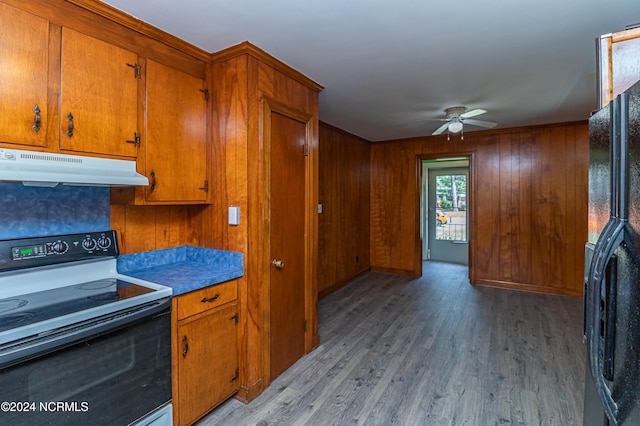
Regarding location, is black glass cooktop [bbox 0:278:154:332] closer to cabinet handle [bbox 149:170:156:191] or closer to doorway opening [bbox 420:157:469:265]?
cabinet handle [bbox 149:170:156:191]

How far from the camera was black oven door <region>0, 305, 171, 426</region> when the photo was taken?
1193 mm

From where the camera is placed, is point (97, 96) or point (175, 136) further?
point (175, 136)

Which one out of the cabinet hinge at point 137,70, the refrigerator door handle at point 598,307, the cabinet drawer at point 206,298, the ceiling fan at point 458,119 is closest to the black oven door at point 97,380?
the cabinet drawer at point 206,298

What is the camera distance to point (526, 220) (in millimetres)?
4719

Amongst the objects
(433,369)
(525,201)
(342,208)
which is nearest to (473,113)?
(525,201)

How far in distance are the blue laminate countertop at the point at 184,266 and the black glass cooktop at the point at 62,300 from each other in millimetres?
205

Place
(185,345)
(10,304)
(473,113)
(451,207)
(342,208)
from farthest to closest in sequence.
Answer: (451,207) → (342,208) → (473,113) → (185,345) → (10,304)

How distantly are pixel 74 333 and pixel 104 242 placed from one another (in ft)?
2.46

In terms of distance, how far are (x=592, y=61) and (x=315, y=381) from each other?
126 inches

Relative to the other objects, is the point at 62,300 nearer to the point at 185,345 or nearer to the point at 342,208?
the point at 185,345

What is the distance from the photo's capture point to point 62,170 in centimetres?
151

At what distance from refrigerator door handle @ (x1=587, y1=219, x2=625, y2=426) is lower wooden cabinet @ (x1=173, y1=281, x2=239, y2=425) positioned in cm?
182

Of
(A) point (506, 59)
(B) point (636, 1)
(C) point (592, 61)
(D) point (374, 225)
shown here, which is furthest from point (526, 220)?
(B) point (636, 1)

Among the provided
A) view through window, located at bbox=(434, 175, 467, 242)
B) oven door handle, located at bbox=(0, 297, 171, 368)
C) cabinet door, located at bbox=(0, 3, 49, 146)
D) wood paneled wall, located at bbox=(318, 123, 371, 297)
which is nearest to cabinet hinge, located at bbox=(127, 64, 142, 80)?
cabinet door, located at bbox=(0, 3, 49, 146)
